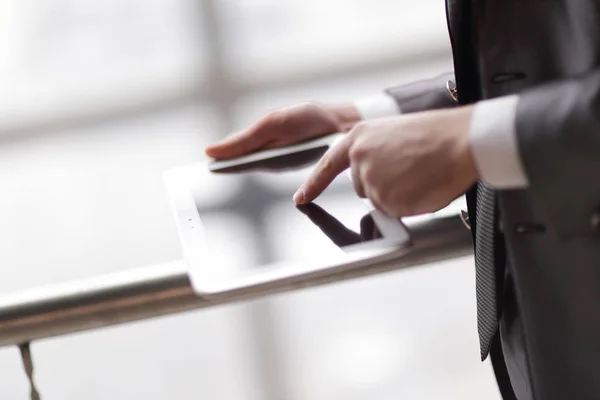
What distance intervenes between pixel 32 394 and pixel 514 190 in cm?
47

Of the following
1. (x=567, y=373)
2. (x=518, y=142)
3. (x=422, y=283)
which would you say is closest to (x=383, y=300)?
(x=422, y=283)

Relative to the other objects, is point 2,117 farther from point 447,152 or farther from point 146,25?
point 447,152

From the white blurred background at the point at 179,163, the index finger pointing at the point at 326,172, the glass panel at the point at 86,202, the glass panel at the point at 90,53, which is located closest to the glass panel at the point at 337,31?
the white blurred background at the point at 179,163

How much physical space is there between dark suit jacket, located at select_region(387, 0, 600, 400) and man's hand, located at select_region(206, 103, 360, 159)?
25 cm

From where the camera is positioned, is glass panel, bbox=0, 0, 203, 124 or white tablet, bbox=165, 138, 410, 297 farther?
glass panel, bbox=0, 0, 203, 124

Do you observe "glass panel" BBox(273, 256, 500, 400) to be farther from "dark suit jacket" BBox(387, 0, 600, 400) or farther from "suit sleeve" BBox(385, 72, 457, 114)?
"dark suit jacket" BBox(387, 0, 600, 400)

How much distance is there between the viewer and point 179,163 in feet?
6.81

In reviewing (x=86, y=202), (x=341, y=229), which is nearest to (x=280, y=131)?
(x=341, y=229)

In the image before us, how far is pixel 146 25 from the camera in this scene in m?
2.04

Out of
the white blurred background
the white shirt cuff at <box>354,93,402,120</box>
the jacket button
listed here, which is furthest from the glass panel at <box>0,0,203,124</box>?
the jacket button

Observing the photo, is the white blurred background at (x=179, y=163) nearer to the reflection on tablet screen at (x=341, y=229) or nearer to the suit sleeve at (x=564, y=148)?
the reflection on tablet screen at (x=341, y=229)

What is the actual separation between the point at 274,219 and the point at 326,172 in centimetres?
7

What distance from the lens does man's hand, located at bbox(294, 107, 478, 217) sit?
2.39 feet

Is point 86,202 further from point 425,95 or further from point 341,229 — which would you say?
point 341,229
